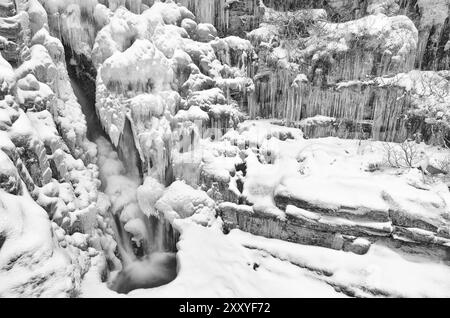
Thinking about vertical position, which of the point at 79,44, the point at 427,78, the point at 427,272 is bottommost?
the point at 427,272

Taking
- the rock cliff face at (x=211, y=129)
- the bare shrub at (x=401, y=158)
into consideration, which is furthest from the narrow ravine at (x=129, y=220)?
the bare shrub at (x=401, y=158)

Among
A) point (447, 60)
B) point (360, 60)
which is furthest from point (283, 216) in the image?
point (447, 60)

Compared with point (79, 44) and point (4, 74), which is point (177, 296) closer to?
point (4, 74)

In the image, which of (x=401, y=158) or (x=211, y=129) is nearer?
(x=401, y=158)

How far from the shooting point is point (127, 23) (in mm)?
11367

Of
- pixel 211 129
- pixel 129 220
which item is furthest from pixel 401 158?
pixel 129 220

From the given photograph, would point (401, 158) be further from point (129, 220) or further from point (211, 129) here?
point (129, 220)

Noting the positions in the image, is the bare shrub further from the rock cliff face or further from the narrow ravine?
the narrow ravine

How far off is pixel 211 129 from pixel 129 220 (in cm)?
452

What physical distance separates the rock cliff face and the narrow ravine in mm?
51

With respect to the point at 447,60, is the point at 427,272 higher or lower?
lower

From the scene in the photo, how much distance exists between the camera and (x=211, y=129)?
39.4ft
